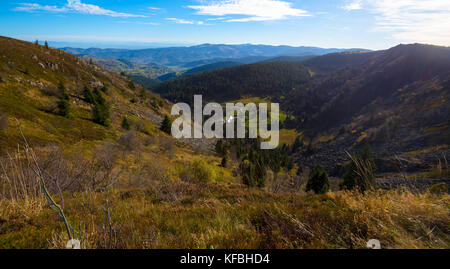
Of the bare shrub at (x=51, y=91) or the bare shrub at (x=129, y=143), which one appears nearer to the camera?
the bare shrub at (x=129, y=143)

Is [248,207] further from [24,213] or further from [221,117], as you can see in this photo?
[221,117]

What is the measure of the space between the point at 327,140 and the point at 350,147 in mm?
17754

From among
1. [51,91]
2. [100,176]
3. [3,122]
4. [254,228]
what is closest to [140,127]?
[51,91]

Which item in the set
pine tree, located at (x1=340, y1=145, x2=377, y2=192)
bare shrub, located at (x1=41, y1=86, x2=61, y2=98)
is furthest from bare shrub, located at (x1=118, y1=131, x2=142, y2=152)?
pine tree, located at (x1=340, y1=145, x2=377, y2=192)

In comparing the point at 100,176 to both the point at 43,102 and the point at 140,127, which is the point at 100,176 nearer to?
the point at 43,102

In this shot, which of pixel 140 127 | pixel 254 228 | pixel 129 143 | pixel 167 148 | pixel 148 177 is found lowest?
pixel 167 148

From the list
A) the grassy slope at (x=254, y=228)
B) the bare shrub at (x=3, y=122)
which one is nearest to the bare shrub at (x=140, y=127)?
the bare shrub at (x=3, y=122)

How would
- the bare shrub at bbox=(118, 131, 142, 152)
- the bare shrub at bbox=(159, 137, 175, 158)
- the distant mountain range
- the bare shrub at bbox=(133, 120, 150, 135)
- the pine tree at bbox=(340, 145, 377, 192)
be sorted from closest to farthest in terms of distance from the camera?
the pine tree at bbox=(340, 145, 377, 192) < the bare shrub at bbox=(118, 131, 142, 152) < the bare shrub at bbox=(159, 137, 175, 158) < the bare shrub at bbox=(133, 120, 150, 135) < the distant mountain range

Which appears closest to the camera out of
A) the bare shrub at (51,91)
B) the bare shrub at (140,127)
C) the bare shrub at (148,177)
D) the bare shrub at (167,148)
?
the bare shrub at (148,177)

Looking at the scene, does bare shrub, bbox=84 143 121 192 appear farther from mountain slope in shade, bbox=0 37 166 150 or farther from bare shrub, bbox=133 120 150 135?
bare shrub, bbox=133 120 150 135

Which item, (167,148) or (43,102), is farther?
(167,148)

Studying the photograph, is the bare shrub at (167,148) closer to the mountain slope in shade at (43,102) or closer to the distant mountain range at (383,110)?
the mountain slope in shade at (43,102)

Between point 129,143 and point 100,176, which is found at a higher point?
point 100,176
